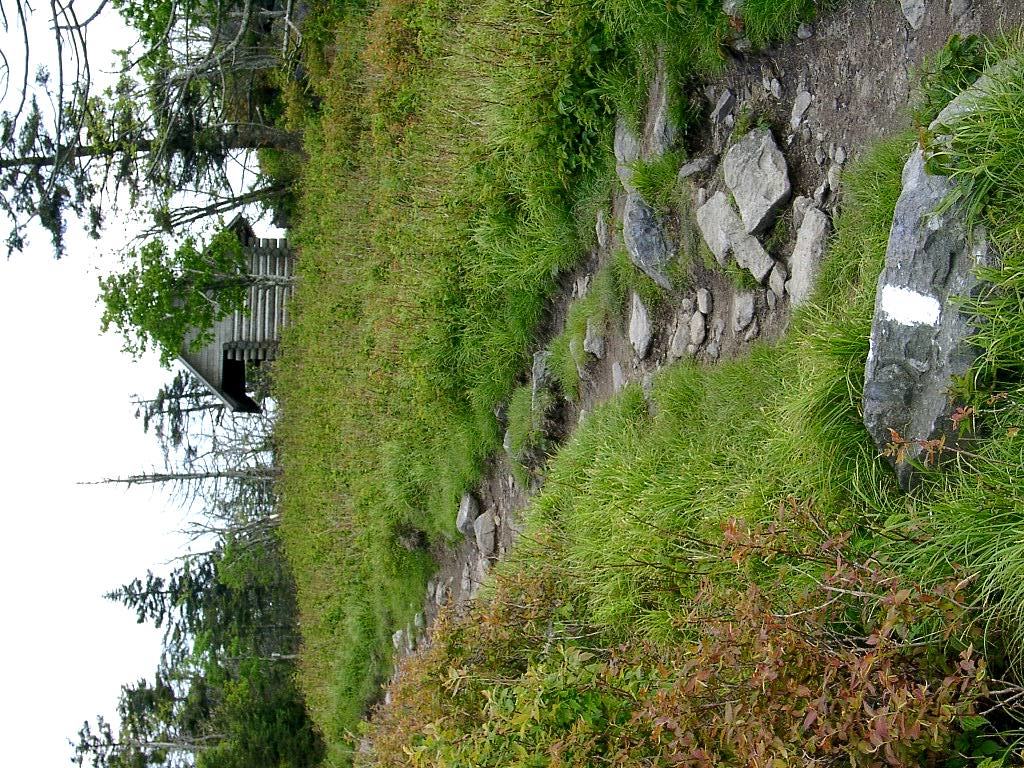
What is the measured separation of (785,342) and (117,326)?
1233cm

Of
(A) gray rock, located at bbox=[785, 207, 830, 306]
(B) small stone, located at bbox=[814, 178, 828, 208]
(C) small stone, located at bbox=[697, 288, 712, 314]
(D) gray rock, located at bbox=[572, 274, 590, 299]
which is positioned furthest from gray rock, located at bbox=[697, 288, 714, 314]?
(D) gray rock, located at bbox=[572, 274, 590, 299]

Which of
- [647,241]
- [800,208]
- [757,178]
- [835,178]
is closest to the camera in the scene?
[835,178]

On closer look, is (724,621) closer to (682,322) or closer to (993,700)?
(993,700)

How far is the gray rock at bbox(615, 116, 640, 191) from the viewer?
6281 millimetres

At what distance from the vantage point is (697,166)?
5676 millimetres

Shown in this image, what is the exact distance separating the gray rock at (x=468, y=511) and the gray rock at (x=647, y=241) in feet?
12.4

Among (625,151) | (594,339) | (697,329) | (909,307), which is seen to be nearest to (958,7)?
(909,307)

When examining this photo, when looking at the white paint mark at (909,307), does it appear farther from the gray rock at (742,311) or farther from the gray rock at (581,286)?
the gray rock at (581,286)

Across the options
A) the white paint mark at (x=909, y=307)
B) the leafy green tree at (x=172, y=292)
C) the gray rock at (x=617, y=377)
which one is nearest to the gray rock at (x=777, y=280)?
the white paint mark at (x=909, y=307)

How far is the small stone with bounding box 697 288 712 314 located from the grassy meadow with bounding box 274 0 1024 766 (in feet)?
1.37

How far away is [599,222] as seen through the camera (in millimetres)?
6875

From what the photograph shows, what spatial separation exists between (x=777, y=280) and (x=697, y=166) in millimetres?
1136

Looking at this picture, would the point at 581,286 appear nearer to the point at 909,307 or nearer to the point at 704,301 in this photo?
the point at 704,301

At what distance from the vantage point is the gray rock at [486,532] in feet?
28.2
